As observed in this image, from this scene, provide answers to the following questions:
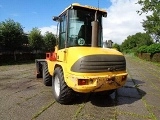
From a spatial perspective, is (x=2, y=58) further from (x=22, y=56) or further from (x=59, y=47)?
(x=59, y=47)

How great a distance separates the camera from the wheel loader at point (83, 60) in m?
5.34

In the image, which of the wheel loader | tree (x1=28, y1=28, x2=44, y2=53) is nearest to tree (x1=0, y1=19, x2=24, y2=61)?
tree (x1=28, y1=28, x2=44, y2=53)

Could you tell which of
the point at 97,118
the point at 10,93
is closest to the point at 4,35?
the point at 10,93

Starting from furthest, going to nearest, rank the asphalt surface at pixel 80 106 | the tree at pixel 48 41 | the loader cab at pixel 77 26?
the tree at pixel 48 41, the loader cab at pixel 77 26, the asphalt surface at pixel 80 106

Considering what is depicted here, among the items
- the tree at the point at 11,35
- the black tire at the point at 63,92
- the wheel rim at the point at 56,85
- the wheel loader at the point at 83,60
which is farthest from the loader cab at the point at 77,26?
the tree at the point at 11,35

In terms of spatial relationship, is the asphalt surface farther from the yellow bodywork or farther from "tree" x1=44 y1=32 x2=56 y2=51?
"tree" x1=44 y1=32 x2=56 y2=51

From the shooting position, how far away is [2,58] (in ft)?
74.8

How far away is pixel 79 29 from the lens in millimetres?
6348

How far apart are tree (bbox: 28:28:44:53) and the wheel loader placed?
22.9 meters

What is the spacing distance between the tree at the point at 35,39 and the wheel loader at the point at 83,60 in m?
22.9

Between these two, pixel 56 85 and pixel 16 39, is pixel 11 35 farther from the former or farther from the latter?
pixel 56 85

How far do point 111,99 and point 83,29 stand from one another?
2.30 m

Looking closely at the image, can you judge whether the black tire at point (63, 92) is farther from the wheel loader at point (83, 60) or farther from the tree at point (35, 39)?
the tree at point (35, 39)

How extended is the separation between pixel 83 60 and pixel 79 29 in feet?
4.44
